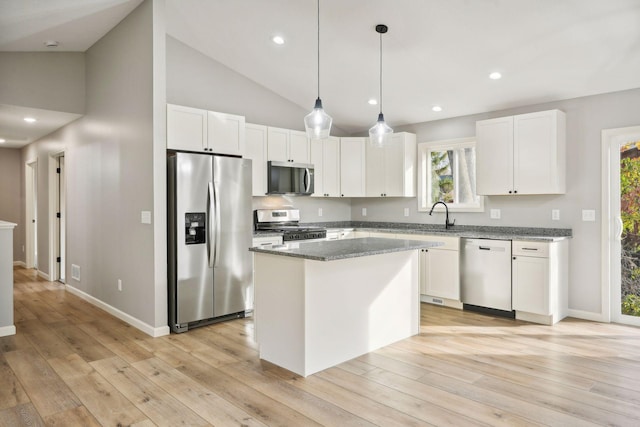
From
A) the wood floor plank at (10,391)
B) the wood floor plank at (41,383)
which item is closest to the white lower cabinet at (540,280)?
the wood floor plank at (41,383)

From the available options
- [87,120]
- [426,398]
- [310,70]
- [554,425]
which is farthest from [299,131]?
[554,425]

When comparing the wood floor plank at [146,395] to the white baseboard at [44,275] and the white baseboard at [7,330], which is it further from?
the white baseboard at [44,275]

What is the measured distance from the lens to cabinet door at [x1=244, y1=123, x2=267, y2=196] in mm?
5111

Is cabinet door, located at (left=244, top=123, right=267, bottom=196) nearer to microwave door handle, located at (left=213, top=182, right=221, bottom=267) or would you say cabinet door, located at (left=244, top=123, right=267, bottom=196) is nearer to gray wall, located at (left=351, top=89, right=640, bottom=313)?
microwave door handle, located at (left=213, top=182, right=221, bottom=267)

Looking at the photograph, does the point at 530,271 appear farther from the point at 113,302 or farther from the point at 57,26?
the point at 57,26

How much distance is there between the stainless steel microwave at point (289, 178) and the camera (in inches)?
208

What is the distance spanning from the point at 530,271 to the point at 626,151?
152cm

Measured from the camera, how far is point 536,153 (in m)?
4.45

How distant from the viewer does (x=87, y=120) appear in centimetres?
530

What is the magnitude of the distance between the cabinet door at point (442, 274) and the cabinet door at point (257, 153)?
2199 millimetres

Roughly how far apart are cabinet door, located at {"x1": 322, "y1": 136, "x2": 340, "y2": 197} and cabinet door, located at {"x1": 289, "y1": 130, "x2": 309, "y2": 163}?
313mm

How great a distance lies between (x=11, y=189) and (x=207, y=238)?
20.8 feet

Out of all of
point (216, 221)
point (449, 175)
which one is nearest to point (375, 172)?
point (449, 175)

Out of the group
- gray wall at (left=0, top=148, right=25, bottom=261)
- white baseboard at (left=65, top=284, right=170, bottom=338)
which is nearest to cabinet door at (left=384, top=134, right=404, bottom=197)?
white baseboard at (left=65, top=284, right=170, bottom=338)
